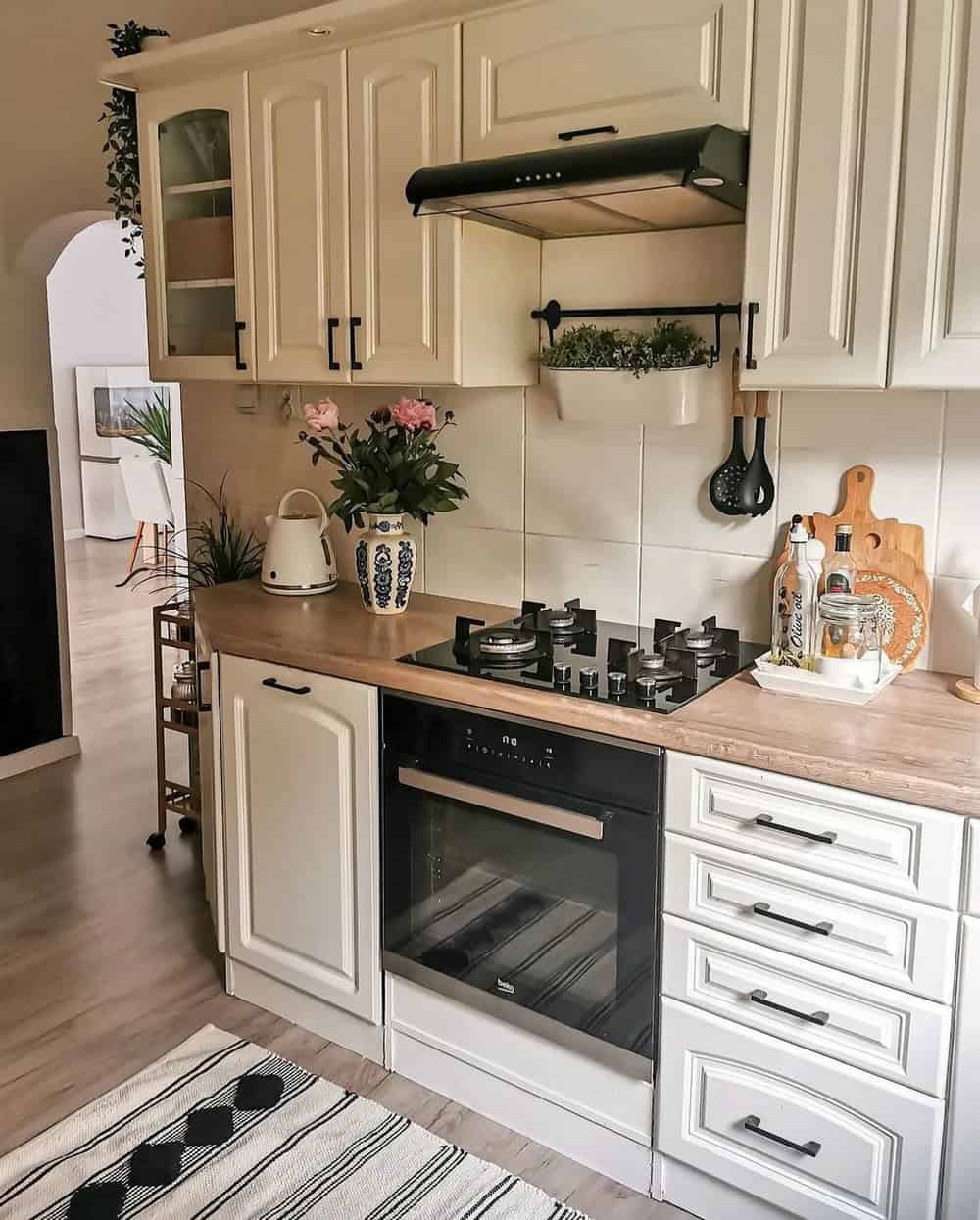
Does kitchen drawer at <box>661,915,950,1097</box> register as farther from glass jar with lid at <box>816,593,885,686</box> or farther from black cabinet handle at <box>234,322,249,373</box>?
black cabinet handle at <box>234,322,249,373</box>

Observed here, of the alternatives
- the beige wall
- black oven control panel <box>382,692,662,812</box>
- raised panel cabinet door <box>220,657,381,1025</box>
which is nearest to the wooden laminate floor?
raised panel cabinet door <box>220,657,381,1025</box>

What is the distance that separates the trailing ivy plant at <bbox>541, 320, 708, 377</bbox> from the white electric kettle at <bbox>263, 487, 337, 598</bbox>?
2.65ft

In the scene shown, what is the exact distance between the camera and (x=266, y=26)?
2.48 m

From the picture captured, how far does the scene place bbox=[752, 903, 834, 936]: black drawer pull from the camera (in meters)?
1.79

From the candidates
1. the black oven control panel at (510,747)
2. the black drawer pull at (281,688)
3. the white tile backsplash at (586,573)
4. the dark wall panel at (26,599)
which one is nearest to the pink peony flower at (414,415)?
the white tile backsplash at (586,573)

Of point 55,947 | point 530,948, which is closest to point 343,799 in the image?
point 530,948

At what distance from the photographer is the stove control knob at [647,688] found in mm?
2021

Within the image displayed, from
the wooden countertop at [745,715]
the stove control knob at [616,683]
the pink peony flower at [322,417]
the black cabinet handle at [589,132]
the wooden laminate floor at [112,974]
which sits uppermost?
the black cabinet handle at [589,132]

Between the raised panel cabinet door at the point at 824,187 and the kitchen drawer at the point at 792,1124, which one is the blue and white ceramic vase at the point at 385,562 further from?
the kitchen drawer at the point at 792,1124

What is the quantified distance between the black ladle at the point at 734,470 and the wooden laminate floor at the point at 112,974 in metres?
1.34

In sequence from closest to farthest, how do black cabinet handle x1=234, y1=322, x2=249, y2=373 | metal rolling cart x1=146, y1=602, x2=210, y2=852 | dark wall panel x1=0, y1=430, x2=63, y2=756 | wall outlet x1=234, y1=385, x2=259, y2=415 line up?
black cabinet handle x1=234, y1=322, x2=249, y2=373
wall outlet x1=234, y1=385, x2=259, y2=415
metal rolling cart x1=146, y1=602, x2=210, y2=852
dark wall panel x1=0, y1=430, x2=63, y2=756

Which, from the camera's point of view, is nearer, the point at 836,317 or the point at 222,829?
the point at 836,317

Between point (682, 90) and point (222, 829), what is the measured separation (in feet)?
6.04

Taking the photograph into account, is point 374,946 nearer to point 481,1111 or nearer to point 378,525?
point 481,1111
